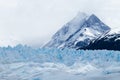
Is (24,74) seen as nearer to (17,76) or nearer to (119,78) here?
(17,76)

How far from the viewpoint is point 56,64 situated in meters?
75.4

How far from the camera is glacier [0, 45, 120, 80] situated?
71625mm

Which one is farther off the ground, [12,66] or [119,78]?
[12,66]

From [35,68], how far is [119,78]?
1521 centimetres

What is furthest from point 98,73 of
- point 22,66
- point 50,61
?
point 22,66

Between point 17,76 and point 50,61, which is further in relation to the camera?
point 50,61

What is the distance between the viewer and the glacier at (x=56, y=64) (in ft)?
235

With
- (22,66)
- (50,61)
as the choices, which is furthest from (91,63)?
(22,66)

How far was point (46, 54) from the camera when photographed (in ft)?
251

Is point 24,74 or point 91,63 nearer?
point 24,74

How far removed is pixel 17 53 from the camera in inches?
2899

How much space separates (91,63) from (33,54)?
1153 cm

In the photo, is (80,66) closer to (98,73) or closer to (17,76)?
(98,73)

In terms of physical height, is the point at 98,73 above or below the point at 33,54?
below
